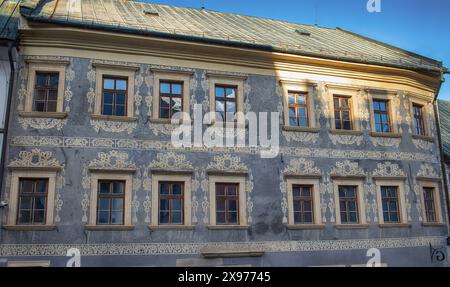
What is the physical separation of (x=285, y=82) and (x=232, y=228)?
17.0 ft

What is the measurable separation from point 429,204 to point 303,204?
17.1ft

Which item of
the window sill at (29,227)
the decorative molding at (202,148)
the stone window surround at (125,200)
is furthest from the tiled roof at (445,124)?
the window sill at (29,227)

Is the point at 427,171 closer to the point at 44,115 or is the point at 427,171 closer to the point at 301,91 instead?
the point at 301,91

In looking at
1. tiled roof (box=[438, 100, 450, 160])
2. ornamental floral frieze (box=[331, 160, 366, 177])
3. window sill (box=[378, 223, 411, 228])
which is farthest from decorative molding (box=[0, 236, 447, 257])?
tiled roof (box=[438, 100, 450, 160])

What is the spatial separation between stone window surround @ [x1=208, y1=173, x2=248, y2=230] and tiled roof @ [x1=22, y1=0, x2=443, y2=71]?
4227 mm

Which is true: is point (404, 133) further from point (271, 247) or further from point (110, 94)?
point (110, 94)

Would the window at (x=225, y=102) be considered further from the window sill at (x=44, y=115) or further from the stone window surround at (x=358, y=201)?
the window sill at (x=44, y=115)

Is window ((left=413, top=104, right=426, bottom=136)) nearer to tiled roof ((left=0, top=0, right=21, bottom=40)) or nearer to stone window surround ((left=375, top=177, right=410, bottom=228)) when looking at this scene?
stone window surround ((left=375, top=177, right=410, bottom=228))

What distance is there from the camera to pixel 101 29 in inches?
510

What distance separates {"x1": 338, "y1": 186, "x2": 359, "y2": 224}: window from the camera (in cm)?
1436

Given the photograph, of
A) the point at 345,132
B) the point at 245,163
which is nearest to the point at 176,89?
the point at 245,163

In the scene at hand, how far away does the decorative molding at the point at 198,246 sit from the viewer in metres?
11.5

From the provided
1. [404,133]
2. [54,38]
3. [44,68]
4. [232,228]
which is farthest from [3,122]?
[404,133]

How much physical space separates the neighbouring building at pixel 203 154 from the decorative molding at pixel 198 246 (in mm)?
33
